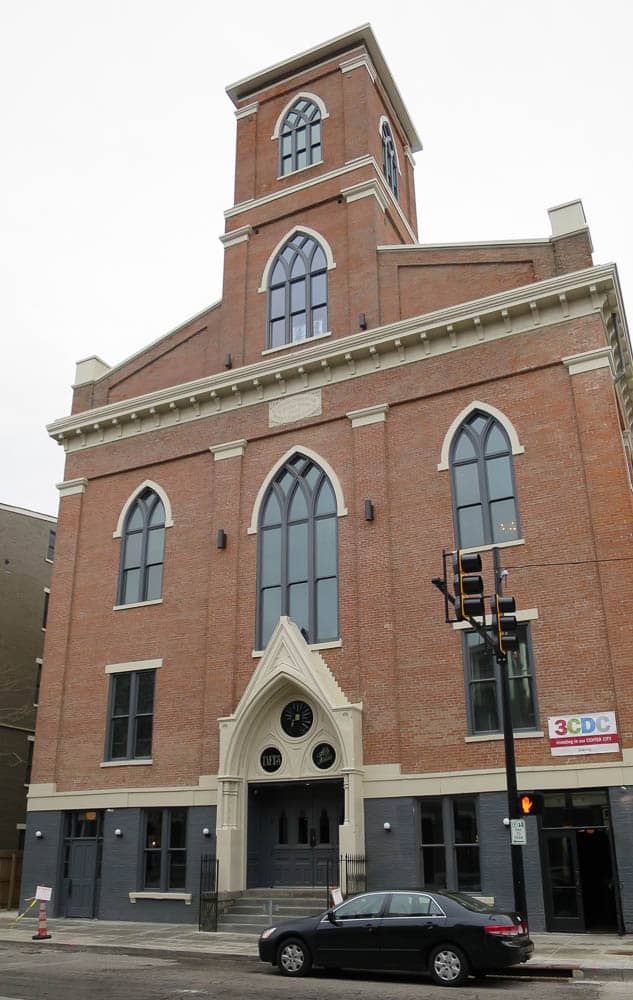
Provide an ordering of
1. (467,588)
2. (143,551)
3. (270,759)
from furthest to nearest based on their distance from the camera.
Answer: (143,551) → (270,759) → (467,588)

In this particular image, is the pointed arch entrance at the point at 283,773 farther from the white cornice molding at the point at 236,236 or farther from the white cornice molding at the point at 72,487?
the white cornice molding at the point at 236,236

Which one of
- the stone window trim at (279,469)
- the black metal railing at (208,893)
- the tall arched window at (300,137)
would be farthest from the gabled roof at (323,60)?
the black metal railing at (208,893)

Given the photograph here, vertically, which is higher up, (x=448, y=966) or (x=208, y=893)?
(x=208, y=893)

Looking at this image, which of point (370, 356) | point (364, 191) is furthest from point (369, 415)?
point (364, 191)

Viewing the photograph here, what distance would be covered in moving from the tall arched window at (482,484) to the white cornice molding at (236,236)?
10713 mm

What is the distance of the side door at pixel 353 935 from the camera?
44.4 ft

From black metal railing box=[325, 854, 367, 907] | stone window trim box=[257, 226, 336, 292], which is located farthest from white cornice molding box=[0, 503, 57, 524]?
black metal railing box=[325, 854, 367, 907]

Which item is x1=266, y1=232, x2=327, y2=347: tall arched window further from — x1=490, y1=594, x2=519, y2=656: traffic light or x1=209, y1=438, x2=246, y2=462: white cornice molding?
x1=490, y1=594, x2=519, y2=656: traffic light

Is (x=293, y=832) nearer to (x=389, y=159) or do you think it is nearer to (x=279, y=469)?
(x=279, y=469)

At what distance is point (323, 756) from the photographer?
22.1 meters

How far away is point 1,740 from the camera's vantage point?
3616 centimetres

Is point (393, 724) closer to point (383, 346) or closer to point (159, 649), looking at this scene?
point (159, 649)

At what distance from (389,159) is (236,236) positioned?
21.4 feet

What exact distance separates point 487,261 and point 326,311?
499 cm
